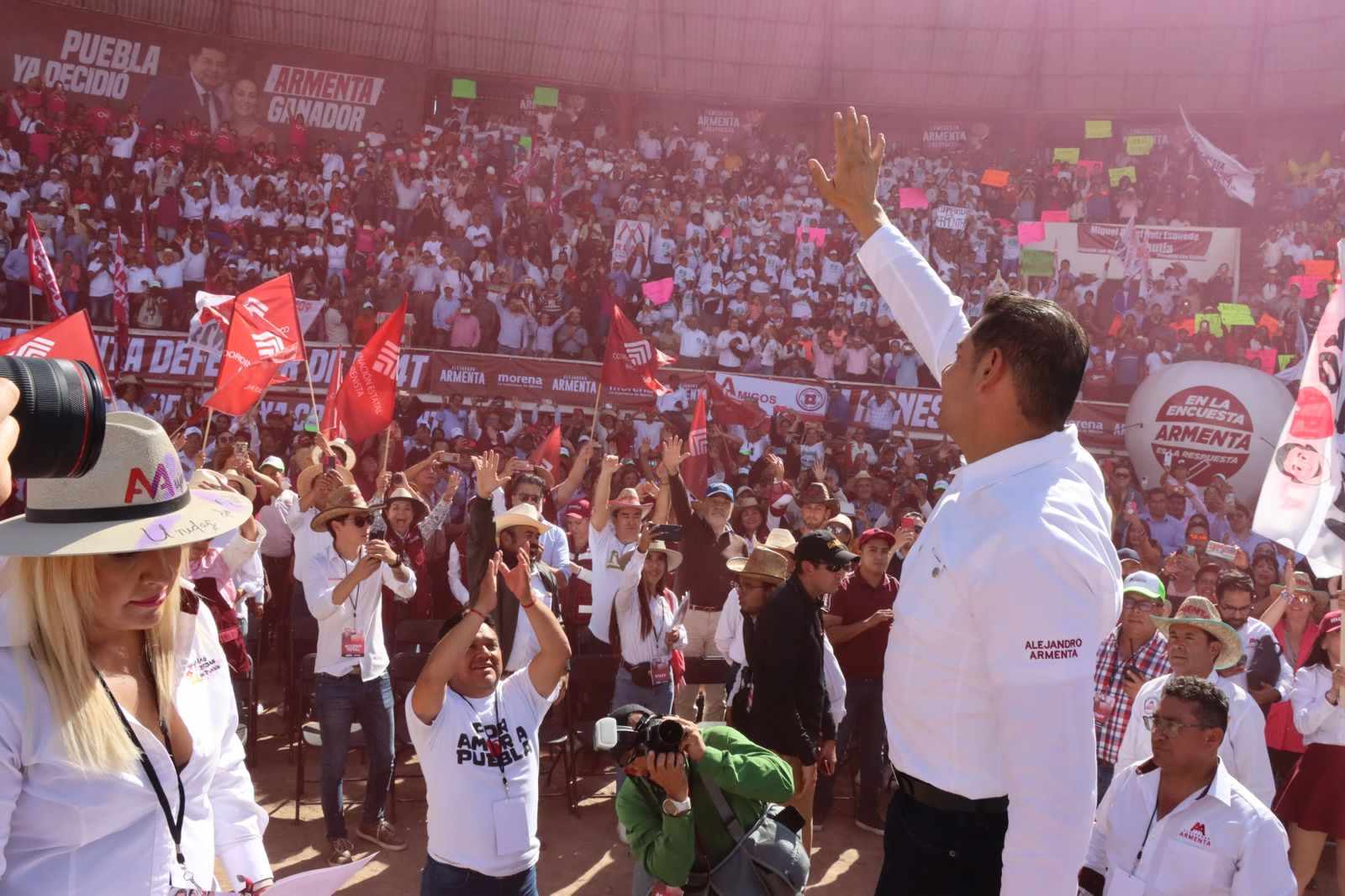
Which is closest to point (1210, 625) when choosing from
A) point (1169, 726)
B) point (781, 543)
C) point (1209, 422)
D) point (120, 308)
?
point (1169, 726)

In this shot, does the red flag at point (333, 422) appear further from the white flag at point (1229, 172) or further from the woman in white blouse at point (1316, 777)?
the white flag at point (1229, 172)

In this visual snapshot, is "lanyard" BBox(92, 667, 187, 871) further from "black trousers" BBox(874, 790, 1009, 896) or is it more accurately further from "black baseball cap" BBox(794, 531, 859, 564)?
"black baseball cap" BBox(794, 531, 859, 564)

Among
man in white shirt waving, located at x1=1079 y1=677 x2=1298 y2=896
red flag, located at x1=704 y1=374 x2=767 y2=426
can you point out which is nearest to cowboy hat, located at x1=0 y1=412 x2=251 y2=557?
man in white shirt waving, located at x1=1079 y1=677 x2=1298 y2=896

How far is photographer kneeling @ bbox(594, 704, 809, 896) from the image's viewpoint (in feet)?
11.6

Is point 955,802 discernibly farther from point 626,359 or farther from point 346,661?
point 626,359

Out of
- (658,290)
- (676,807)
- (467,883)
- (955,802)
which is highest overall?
(658,290)


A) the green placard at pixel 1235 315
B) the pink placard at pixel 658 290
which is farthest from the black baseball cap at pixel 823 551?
the green placard at pixel 1235 315

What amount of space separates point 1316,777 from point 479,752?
4.34 m

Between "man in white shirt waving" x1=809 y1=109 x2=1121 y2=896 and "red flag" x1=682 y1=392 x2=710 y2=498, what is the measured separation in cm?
845

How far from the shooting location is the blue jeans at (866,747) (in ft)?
23.4

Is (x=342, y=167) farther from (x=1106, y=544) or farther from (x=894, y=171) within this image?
(x=1106, y=544)

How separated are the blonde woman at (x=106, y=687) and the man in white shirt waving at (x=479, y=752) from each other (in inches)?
65.3

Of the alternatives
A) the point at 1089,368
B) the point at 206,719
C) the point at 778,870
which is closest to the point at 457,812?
the point at 778,870

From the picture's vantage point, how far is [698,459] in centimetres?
1098
